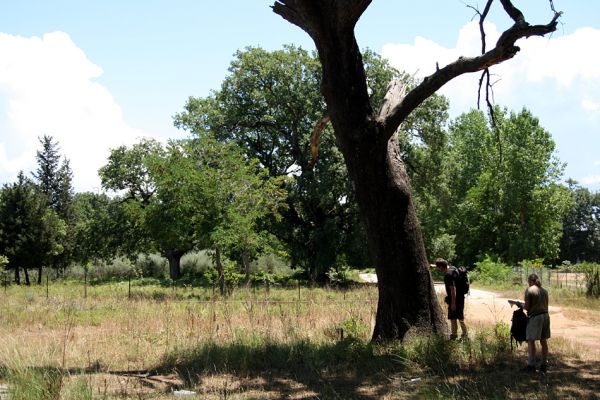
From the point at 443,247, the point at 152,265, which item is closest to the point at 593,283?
the point at 443,247

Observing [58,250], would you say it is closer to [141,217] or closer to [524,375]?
[141,217]

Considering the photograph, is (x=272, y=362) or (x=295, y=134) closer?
(x=272, y=362)

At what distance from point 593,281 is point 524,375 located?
15.3m

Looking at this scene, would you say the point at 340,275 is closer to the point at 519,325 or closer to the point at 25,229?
the point at 25,229

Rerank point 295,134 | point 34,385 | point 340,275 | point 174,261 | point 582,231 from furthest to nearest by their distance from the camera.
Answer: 1. point 582,231
2. point 174,261
3. point 295,134
4. point 340,275
5. point 34,385

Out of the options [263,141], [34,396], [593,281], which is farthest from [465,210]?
[34,396]

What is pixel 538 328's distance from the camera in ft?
28.6

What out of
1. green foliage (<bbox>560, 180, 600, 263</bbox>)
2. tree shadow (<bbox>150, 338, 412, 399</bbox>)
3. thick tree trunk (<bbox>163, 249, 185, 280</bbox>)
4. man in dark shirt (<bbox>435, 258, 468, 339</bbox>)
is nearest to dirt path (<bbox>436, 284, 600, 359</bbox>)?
man in dark shirt (<bbox>435, 258, 468, 339</bbox>)

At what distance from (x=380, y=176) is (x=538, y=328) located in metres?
3.29

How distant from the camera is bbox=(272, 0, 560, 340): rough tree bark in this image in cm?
943

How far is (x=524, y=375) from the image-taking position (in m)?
8.05

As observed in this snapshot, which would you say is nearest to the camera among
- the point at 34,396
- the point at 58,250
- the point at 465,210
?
the point at 34,396

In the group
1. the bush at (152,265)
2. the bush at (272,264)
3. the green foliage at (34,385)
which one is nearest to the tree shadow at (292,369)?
the green foliage at (34,385)

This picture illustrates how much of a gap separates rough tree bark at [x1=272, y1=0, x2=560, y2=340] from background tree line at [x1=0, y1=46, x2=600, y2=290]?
6.48 meters
